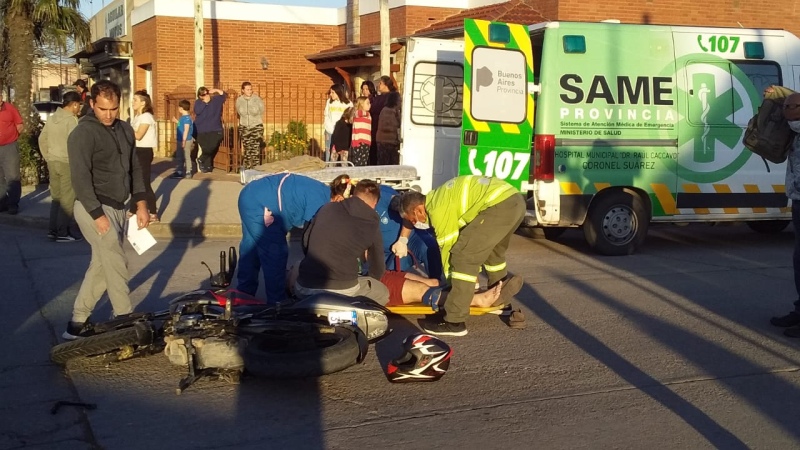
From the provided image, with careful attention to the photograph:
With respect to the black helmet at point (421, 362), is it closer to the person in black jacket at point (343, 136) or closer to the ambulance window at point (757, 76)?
the ambulance window at point (757, 76)

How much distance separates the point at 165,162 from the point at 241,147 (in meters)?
5.02

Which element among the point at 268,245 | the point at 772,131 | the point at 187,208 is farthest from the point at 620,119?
the point at 187,208

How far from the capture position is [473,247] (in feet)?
23.4

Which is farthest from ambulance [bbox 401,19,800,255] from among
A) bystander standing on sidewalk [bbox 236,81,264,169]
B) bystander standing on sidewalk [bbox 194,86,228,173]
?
bystander standing on sidewalk [bbox 194,86,228,173]

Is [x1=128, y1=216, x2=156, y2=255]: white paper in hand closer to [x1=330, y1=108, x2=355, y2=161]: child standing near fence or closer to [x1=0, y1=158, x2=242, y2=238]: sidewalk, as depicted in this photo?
[x1=0, y1=158, x2=242, y2=238]: sidewalk

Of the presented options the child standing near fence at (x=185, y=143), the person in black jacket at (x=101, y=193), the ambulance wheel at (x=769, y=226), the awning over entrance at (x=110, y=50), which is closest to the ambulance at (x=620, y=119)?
the ambulance wheel at (x=769, y=226)

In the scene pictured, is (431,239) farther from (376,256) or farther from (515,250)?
(515,250)

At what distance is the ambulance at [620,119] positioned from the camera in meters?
10.4

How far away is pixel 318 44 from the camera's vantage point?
27.8 meters

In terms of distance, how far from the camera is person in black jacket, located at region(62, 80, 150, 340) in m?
6.54

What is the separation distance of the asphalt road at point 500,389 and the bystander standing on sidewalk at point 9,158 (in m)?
4.69

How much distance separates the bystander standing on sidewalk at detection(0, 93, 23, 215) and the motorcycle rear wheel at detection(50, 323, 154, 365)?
25.9 ft

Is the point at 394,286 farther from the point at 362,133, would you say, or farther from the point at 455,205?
the point at 362,133

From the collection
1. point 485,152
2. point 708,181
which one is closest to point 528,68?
point 485,152
